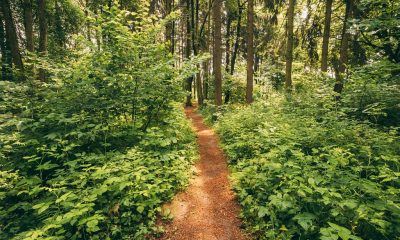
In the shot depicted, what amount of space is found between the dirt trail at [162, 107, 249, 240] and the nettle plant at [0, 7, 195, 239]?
363mm

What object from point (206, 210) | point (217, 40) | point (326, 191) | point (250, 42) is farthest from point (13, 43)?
point (250, 42)

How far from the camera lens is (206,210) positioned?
16.9 feet

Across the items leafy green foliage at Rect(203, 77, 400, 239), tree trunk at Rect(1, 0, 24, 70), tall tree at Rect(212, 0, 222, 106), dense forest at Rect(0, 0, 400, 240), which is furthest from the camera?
tall tree at Rect(212, 0, 222, 106)

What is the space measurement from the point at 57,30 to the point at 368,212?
20558 millimetres

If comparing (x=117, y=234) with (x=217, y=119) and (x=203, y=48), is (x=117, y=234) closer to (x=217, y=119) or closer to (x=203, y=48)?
(x=217, y=119)

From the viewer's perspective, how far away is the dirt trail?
173 inches

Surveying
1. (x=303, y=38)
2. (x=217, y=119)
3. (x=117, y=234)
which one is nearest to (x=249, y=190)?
(x=117, y=234)

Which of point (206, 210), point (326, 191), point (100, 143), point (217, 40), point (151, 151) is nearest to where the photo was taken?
point (326, 191)

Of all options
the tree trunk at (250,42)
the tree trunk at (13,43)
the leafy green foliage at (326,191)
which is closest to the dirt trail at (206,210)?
the leafy green foliage at (326,191)

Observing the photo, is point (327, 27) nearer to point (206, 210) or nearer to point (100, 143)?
point (206, 210)

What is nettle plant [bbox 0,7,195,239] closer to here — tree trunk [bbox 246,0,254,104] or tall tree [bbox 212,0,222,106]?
tall tree [bbox 212,0,222,106]

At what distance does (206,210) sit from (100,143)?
303 cm

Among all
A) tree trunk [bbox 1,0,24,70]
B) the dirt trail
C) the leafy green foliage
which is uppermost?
tree trunk [bbox 1,0,24,70]

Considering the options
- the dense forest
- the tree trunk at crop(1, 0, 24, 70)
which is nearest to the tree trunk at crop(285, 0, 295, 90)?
the dense forest
